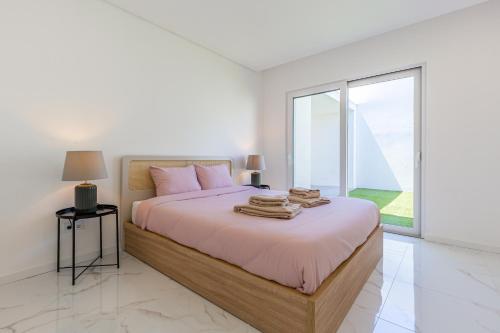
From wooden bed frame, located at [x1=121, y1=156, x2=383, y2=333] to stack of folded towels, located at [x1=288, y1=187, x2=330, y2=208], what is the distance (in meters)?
0.50

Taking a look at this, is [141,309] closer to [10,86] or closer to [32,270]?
[32,270]

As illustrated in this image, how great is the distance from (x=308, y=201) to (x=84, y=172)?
1.98 m

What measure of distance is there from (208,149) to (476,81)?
3.42 metres

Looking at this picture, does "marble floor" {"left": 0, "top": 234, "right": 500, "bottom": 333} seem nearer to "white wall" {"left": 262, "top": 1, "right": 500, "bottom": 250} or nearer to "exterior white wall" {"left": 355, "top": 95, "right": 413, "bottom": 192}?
"white wall" {"left": 262, "top": 1, "right": 500, "bottom": 250}

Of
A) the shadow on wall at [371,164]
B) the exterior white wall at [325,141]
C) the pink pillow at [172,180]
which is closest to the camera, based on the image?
the pink pillow at [172,180]

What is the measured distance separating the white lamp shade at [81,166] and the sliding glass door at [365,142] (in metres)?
3.11

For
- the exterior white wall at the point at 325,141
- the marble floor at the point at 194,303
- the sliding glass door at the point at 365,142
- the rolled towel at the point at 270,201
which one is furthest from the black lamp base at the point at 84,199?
the exterior white wall at the point at 325,141

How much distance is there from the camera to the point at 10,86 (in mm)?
1942

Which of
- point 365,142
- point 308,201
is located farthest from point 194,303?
point 365,142

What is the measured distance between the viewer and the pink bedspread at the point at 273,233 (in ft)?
4.10

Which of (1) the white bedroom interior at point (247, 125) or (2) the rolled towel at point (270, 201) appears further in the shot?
(2) the rolled towel at point (270, 201)

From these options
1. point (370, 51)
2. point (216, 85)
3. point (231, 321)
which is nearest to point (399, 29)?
point (370, 51)

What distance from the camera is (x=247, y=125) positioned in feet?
14.1

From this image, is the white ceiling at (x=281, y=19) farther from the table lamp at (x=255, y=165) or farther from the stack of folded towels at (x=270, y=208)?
the stack of folded towels at (x=270, y=208)
